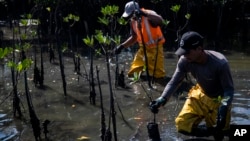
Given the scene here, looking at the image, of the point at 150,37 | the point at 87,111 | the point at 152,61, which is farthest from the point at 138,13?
the point at 87,111

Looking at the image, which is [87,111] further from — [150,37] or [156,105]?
[156,105]

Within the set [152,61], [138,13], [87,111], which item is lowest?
[87,111]

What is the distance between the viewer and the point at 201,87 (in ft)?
17.4

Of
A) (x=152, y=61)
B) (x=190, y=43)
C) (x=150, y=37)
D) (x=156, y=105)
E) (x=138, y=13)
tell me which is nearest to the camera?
(x=190, y=43)

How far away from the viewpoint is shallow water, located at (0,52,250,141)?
5922 mm

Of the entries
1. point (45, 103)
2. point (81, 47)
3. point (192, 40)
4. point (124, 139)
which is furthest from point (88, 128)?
point (81, 47)

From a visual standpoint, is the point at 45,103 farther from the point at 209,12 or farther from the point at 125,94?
the point at 209,12

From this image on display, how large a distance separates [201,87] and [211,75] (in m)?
0.27

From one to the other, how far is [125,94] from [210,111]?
8.89ft

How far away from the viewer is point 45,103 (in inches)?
293

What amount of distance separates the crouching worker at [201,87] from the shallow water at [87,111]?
0.32m

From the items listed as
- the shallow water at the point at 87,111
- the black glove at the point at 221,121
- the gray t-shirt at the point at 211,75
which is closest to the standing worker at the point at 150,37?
the shallow water at the point at 87,111

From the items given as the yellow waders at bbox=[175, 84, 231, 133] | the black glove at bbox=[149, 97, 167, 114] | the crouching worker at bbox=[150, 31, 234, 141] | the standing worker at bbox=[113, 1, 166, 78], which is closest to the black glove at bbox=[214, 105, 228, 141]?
the crouching worker at bbox=[150, 31, 234, 141]

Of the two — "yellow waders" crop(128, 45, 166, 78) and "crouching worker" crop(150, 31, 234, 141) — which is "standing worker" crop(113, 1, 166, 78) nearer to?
"yellow waders" crop(128, 45, 166, 78)
